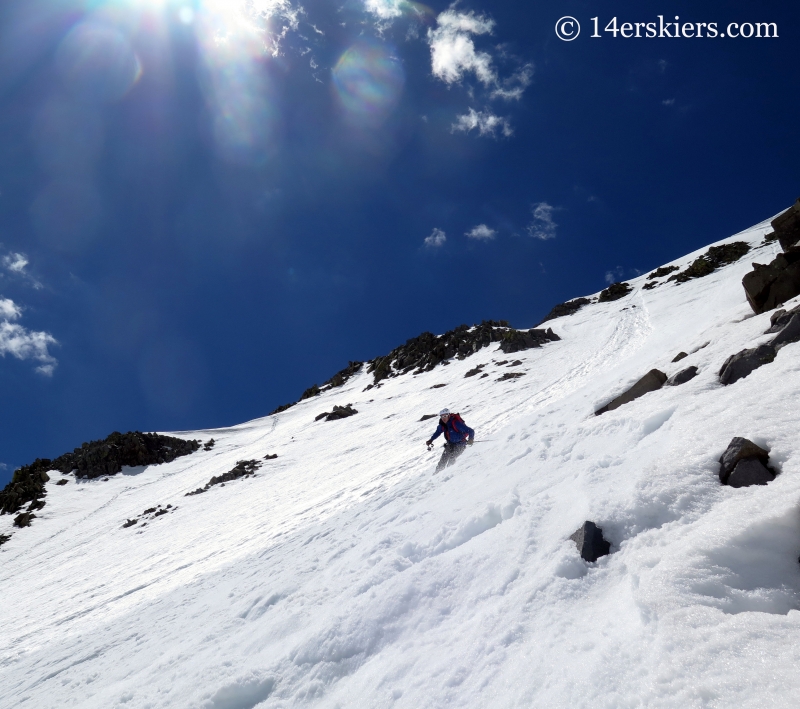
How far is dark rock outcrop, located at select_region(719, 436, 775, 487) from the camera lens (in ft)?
14.0

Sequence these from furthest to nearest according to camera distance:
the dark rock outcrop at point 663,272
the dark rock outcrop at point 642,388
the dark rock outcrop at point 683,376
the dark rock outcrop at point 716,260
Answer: the dark rock outcrop at point 663,272, the dark rock outcrop at point 716,260, the dark rock outcrop at point 642,388, the dark rock outcrop at point 683,376

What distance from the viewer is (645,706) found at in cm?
292

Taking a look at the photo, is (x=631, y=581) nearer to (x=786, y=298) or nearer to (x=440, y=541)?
(x=440, y=541)

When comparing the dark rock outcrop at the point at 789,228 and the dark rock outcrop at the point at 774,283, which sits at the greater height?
the dark rock outcrop at the point at 789,228

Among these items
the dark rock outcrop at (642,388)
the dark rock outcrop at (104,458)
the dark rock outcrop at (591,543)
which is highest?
the dark rock outcrop at (104,458)

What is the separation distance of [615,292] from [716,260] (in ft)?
40.4

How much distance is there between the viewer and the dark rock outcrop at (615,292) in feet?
171

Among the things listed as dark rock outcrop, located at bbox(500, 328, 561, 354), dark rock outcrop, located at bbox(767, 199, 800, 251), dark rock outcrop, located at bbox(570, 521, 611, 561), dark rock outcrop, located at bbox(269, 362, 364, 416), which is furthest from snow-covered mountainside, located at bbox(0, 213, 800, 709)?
dark rock outcrop, located at bbox(269, 362, 364, 416)

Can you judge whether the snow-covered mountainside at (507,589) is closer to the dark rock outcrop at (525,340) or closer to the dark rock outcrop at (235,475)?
the dark rock outcrop at (235,475)

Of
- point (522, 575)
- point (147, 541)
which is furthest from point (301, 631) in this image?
point (147, 541)

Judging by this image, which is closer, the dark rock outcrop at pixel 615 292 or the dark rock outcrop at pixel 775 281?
the dark rock outcrop at pixel 775 281

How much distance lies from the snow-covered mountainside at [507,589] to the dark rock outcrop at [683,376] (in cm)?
36

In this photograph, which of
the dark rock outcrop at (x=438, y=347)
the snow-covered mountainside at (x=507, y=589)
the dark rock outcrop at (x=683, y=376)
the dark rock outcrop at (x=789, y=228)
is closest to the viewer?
the snow-covered mountainside at (x=507, y=589)

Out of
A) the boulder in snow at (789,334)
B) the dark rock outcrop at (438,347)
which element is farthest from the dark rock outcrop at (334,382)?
the boulder in snow at (789,334)
